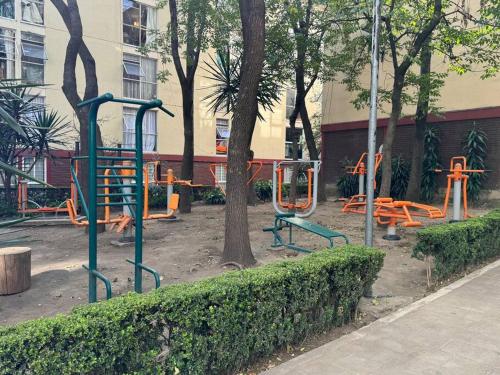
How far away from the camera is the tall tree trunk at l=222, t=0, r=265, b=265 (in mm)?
5668

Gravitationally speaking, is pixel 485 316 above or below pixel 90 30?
below

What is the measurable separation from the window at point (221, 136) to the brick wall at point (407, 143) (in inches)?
233

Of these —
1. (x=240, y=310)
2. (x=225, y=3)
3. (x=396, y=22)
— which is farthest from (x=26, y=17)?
(x=240, y=310)

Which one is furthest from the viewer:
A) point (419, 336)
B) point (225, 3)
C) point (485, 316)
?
point (225, 3)

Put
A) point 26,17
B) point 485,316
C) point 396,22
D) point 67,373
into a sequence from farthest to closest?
point 26,17 < point 396,22 < point 485,316 < point 67,373

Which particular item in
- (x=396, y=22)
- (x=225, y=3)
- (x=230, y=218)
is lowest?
(x=230, y=218)

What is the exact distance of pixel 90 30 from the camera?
16.9m

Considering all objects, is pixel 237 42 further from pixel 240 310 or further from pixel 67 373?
pixel 67 373

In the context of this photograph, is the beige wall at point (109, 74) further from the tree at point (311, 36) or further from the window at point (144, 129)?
the tree at point (311, 36)

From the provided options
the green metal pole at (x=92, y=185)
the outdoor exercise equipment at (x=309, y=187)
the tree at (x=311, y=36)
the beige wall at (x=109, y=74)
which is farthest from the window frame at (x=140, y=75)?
the green metal pole at (x=92, y=185)

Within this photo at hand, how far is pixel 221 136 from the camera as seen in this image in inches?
869

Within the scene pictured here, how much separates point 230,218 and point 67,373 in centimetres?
368

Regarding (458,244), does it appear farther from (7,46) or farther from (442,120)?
(7,46)

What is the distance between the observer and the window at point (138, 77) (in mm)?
18047
